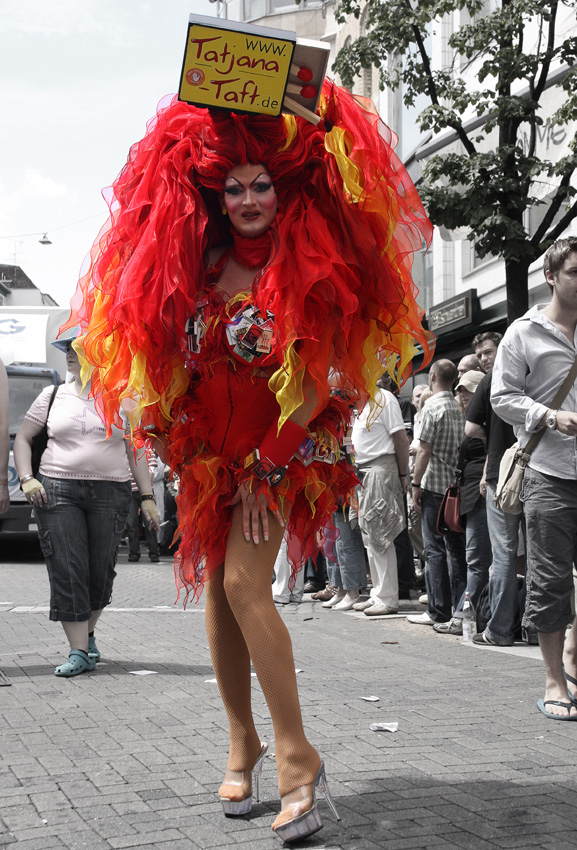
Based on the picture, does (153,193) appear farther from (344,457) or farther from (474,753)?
(474,753)

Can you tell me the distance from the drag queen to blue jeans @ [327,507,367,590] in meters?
5.90

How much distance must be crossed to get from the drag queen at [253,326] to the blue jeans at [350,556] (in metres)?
5.90

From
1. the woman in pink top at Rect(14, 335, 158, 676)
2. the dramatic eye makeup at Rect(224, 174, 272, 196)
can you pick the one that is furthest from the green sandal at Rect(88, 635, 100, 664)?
the dramatic eye makeup at Rect(224, 174, 272, 196)

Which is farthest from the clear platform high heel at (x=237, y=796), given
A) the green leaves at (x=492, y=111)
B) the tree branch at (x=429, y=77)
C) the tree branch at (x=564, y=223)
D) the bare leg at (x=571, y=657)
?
the tree branch at (x=429, y=77)

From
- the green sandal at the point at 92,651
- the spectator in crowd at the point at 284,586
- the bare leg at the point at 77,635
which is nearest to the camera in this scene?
the bare leg at the point at 77,635

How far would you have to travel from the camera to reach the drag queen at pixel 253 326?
3.24 metres

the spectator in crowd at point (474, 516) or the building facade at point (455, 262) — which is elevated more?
the building facade at point (455, 262)

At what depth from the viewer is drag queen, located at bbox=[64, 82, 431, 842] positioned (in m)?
3.24

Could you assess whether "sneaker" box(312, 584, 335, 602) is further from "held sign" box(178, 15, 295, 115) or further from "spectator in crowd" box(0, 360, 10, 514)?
"held sign" box(178, 15, 295, 115)

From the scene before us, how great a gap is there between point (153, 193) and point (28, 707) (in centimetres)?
278

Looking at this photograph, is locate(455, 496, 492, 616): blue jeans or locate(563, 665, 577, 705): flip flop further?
locate(455, 496, 492, 616): blue jeans

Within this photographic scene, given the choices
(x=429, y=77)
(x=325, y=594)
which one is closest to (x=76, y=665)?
(x=325, y=594)

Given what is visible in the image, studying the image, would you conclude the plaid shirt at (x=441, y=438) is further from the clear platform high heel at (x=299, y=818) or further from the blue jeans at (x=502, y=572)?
the clear platform high heel at (x=299, y=818)

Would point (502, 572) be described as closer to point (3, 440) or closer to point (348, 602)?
point (348, 602)
